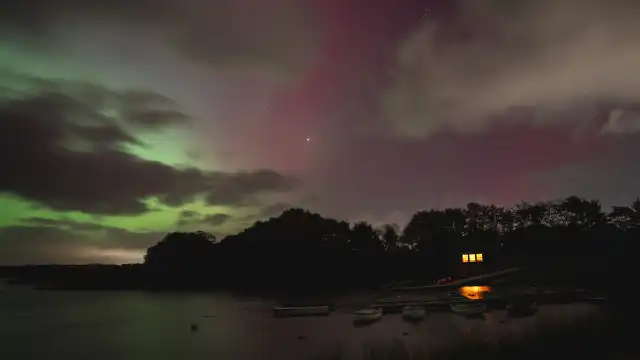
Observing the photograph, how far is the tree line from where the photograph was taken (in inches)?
2830

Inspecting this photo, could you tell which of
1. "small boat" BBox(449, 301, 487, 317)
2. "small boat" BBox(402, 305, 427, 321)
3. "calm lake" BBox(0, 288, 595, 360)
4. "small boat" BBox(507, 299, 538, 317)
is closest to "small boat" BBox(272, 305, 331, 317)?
"calm lake" BBox(0, 288, 595, 360)

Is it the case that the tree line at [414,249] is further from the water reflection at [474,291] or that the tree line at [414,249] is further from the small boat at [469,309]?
the small boat at [469,309]

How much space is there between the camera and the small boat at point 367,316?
48.4 metres

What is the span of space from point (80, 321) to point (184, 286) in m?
56.3

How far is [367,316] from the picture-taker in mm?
48781

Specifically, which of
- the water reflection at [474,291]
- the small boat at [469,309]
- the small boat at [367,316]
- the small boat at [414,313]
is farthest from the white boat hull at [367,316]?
the water reflection at [474,291]

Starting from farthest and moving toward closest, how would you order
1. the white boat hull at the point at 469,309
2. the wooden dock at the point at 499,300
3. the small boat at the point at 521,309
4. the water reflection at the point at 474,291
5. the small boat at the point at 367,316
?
the water reflection at the point at 474,291 → the wooden dock at the point at 499,300 → the small boat at the point at 521,309 → the small boat at the point at 367,316 → the white boat hull at the point at 469,309

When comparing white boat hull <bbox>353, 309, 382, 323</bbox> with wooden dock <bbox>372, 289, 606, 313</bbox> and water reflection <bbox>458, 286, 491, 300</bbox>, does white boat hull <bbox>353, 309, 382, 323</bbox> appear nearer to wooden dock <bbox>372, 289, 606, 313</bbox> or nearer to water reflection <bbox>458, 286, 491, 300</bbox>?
wooden dock <bbox>372, 289, 606, 313</bbox>

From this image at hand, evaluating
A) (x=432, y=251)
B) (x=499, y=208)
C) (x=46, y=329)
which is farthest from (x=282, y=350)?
(x=499, y=208)

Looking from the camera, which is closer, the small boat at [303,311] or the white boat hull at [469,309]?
the white boat hull at [469,309]

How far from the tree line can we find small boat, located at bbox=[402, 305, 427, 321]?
89.7 feet

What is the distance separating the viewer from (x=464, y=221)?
10744 cm

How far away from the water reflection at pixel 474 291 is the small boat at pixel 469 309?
382cm

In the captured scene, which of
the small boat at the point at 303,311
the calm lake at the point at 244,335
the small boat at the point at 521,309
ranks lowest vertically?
the calm lake at the point at 244,335
